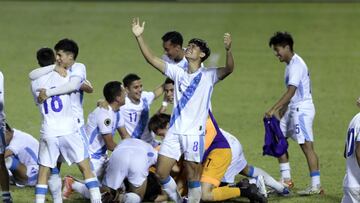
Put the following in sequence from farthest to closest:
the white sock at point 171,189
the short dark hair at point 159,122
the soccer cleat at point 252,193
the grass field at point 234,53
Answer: the grass field at point 234,53
the short dark hair at point 159,122
the soccer cleat at point 252,193
the white sock at point 171,189

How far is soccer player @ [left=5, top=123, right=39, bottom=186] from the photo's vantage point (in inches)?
558

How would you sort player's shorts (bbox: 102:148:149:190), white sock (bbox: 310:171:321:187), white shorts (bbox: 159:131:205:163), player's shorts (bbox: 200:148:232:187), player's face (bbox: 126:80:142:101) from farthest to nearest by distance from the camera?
1. player's face (bbox: 126:80:142:101)
2. white sock (bbox: 310:171:321:187)
3. player's shorts (bbox: 102:148:149:190)
4. player's shorts (bbox: 200:148:232:187)
5. white shorts (bbox: 159:131:205:163)

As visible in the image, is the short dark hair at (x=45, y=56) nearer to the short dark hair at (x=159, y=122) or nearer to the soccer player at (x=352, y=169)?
the short dark hair at (x=159, y=122)

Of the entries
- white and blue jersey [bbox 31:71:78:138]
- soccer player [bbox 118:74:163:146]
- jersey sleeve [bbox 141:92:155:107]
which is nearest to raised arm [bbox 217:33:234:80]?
white and blue jersey [bbox 31:71:78:138]

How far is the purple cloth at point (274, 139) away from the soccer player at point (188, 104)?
6.46 ft

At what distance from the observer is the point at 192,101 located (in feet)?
40.6

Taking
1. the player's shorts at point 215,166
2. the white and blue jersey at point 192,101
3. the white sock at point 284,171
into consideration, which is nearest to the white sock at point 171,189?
the player's shorts at point 215,166

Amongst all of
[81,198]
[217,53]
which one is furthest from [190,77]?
[217,53]

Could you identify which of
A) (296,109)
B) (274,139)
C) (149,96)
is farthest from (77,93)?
(296,109)

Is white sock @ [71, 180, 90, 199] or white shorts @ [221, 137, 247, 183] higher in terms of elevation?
white shorts @ [221, 137, 247, 183]

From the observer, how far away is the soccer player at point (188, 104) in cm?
1238

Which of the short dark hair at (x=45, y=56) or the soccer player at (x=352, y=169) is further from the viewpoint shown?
the short dark hair at (x=45, y=56)

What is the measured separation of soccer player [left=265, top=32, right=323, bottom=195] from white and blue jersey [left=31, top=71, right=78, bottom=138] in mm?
3059

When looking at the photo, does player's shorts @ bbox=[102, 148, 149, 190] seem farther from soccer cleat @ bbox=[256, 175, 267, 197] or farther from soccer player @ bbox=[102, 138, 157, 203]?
soccer cleat @ bbox=[256, 175, 267, 197]
